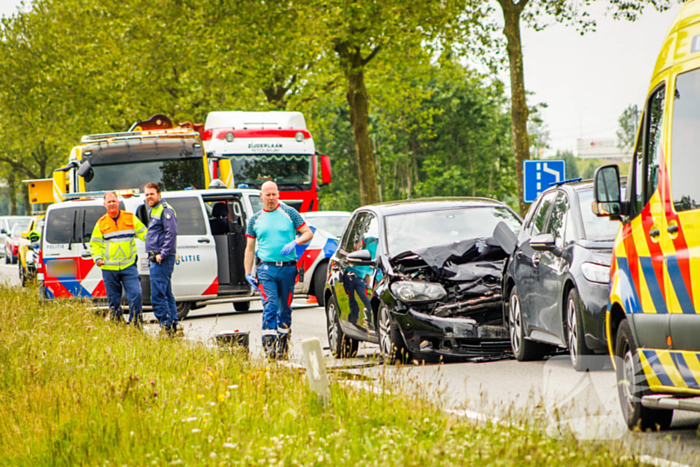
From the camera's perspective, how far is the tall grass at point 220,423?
4.58 m

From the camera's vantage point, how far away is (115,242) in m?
11.9

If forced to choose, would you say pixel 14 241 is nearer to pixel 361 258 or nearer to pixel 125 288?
pixel 125 288

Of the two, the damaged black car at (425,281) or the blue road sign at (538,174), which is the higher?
the blue road sign at (538,174)

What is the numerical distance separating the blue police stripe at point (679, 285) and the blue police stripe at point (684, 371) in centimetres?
25

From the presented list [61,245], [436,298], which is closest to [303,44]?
[61,245]

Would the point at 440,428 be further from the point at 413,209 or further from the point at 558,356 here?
the point at 413,209

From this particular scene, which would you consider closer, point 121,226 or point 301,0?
point 121,226

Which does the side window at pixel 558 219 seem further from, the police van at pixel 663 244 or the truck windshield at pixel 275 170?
the truck windshield at pixel 275 170

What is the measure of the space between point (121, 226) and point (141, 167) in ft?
21.0

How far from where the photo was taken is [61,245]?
1422 centimetres

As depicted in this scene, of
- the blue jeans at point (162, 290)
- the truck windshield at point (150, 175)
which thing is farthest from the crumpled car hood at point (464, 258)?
the truck windshield at point (150, 175)

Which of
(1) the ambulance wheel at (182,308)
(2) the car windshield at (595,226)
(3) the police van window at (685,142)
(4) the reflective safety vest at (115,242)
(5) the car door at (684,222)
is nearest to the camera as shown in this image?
(5) the car door at (684,222)

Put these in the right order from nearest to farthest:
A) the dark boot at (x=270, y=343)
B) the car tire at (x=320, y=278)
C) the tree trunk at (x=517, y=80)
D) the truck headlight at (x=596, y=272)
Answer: the truck headlight at (x=596, y=272)
the dark boot at (x=270, y=343)
the car tire at (x=320, y=278)
the tree trunk at (x=517, y=80)

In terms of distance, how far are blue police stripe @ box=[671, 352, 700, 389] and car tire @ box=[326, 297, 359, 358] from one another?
18.4 feet
